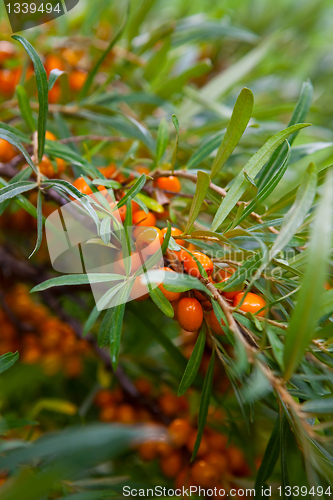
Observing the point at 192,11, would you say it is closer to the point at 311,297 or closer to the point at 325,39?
the point at 325,39

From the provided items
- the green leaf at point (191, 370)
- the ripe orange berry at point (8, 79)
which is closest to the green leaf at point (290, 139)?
Result: the green leaf at point (191, 370)

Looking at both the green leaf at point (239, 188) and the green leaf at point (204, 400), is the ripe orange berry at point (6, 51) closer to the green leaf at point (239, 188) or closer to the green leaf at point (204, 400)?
the green leaf at point (239, 188)

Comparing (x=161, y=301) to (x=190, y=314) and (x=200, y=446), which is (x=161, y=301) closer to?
(x=190, y=314)

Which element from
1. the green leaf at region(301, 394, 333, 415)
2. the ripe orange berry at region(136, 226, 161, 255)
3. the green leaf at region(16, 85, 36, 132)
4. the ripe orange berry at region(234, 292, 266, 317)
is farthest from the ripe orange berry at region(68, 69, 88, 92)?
the green leaf at region(301, 394, 333, 415)

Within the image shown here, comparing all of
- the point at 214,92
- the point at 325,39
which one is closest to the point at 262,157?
the point at 214,92

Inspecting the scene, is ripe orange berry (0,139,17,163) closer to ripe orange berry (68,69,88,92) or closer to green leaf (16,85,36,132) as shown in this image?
green leaf (16,85,36,132)
